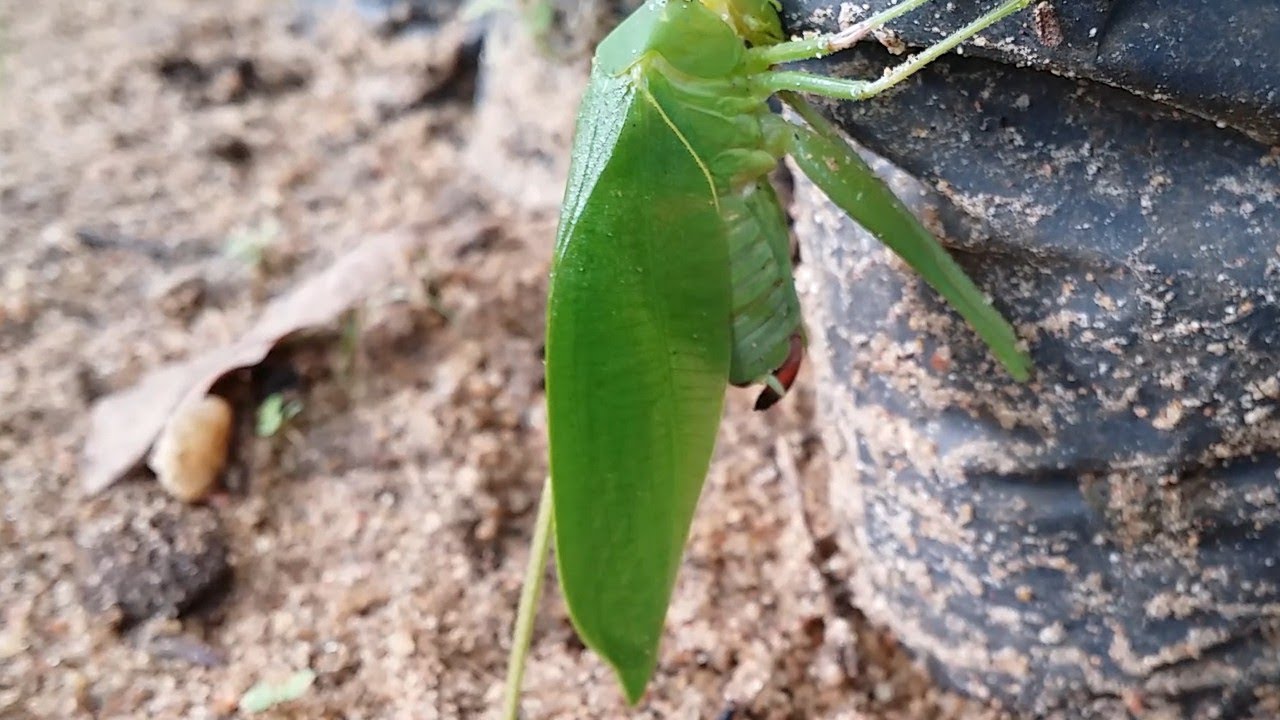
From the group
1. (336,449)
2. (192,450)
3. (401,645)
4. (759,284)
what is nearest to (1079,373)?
(759,284)

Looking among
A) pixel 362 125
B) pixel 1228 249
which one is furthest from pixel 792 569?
pixel 362 125

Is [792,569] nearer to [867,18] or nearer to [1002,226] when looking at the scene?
[1002,226]

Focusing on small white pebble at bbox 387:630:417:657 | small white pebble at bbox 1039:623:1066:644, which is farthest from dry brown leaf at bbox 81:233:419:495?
small white pebble at bbox 1039:623:1066:644

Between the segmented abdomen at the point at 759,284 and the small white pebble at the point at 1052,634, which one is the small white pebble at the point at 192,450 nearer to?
the segmented abdomen at the point at 759,284

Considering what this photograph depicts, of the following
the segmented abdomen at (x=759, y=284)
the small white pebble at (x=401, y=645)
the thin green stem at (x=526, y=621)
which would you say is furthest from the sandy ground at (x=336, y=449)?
the segmented abdomen at (x=759, y=284)

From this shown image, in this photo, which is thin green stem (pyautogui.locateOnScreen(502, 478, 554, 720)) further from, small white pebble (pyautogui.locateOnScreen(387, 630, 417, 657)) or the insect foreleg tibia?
the insect foreleg tibia

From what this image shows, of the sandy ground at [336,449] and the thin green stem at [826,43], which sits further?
the sandy ground at [336,449]

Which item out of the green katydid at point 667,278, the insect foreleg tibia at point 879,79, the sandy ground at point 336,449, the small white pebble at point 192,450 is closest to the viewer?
the insect foreleg tibia at point 879,79

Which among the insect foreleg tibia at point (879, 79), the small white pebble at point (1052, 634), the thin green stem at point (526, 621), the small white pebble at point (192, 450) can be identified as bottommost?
the small white pebble at point (192, 450)
